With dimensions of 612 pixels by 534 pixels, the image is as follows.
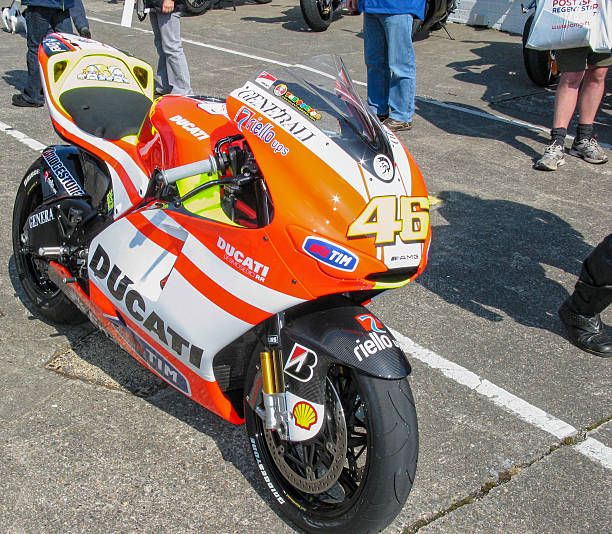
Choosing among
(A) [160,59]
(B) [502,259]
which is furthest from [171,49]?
(B) [502,259]

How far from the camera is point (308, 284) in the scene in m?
2.10

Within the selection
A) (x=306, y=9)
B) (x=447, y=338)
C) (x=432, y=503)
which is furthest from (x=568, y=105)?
(x=306, y=9)

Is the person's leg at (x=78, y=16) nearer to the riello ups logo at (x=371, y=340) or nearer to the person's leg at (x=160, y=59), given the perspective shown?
the person's leg at (x=160, y=59)

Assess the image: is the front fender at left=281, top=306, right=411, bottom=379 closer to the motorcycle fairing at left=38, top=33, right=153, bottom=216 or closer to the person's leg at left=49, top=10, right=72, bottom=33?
the motorcycle fairing at left=38, top=33, right=153, bottom=216

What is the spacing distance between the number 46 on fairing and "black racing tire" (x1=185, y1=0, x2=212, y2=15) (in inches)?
463

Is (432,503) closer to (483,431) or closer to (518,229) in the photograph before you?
(483,431)

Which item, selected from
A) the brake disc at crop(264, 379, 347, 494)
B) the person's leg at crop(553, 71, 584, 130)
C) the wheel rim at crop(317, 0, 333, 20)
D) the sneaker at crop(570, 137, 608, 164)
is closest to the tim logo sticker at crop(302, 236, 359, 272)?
the brake disc at crop(264, 379, 347, 494)

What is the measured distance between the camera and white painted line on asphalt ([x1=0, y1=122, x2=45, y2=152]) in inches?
A: 249

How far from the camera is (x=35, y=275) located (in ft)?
12.4

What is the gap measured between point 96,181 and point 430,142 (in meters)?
4.02

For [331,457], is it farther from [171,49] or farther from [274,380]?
[171,49]

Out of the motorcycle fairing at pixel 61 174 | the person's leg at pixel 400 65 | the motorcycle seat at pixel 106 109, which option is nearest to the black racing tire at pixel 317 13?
the person's leg at pixel 400 65

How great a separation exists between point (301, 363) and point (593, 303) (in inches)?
76.9

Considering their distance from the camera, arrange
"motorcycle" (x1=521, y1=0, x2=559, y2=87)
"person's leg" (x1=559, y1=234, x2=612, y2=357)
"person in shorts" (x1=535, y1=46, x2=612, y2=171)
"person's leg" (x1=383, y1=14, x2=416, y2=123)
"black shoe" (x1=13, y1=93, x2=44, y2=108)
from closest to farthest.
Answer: "person's leg" (x1=559, y1=234, x2=612, y2=357) < "person in shorts" (x1=535, y1=46, x2=612, y2=171) < "person's leg" (x1=383, y1=14, x2=416, y2=123) < "black shoe" (x1=13, y1=93, x2=44, y2=108) < "motorcycle" (x1=521, y1=0, x2=559, y2=87)
